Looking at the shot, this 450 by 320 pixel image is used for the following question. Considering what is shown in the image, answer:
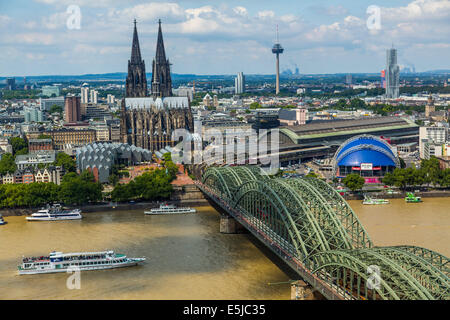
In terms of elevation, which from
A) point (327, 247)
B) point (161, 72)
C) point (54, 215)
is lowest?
point (54, 215)

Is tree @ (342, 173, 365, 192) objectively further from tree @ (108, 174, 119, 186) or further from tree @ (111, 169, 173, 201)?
tree @ (108, 174, 119, 186)

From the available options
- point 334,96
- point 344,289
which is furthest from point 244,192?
point 334,96

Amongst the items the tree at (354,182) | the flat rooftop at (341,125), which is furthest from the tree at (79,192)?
the flat rooftop at (341,125)

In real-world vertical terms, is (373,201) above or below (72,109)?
below

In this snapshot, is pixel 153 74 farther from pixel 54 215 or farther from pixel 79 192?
pixel 54 215

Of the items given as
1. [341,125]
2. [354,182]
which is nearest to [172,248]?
[354,182]

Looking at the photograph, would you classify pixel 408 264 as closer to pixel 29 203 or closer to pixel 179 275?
pixel 179 275

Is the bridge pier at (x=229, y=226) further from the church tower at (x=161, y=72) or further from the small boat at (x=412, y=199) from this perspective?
the church tower at (x=161, y=72)

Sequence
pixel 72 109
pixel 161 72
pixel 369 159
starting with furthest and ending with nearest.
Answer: pixel 72 109 < pixel 161 72 < pixel 369 159
